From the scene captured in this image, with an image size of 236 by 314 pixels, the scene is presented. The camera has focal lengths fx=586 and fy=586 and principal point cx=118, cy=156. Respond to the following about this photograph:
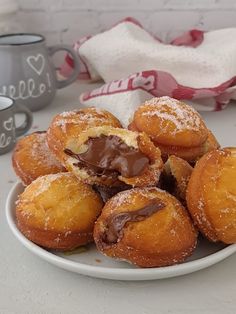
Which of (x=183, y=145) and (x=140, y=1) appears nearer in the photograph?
(x=183, y=145)

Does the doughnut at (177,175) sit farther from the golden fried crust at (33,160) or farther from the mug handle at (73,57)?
the mug handle at (73,57)

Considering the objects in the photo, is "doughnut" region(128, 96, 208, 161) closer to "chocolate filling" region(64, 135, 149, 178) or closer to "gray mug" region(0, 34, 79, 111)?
"chocolate filling" region(64, 135, 149, 178)

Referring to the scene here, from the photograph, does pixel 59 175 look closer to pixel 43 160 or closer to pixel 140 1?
pixel 43 160

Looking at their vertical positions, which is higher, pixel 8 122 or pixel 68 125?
pixel 68 125

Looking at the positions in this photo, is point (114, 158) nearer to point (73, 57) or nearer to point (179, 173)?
point (179, 173)

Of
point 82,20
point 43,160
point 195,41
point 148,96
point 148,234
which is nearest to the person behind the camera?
point 148,234

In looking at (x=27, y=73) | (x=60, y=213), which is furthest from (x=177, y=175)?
(x=27, y=73)

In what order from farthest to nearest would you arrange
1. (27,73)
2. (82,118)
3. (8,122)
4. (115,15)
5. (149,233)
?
(115,15) → (27,73) → (8,122) → (82,118) → (149,233)

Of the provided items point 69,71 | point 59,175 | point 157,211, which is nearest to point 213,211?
point 157,211
